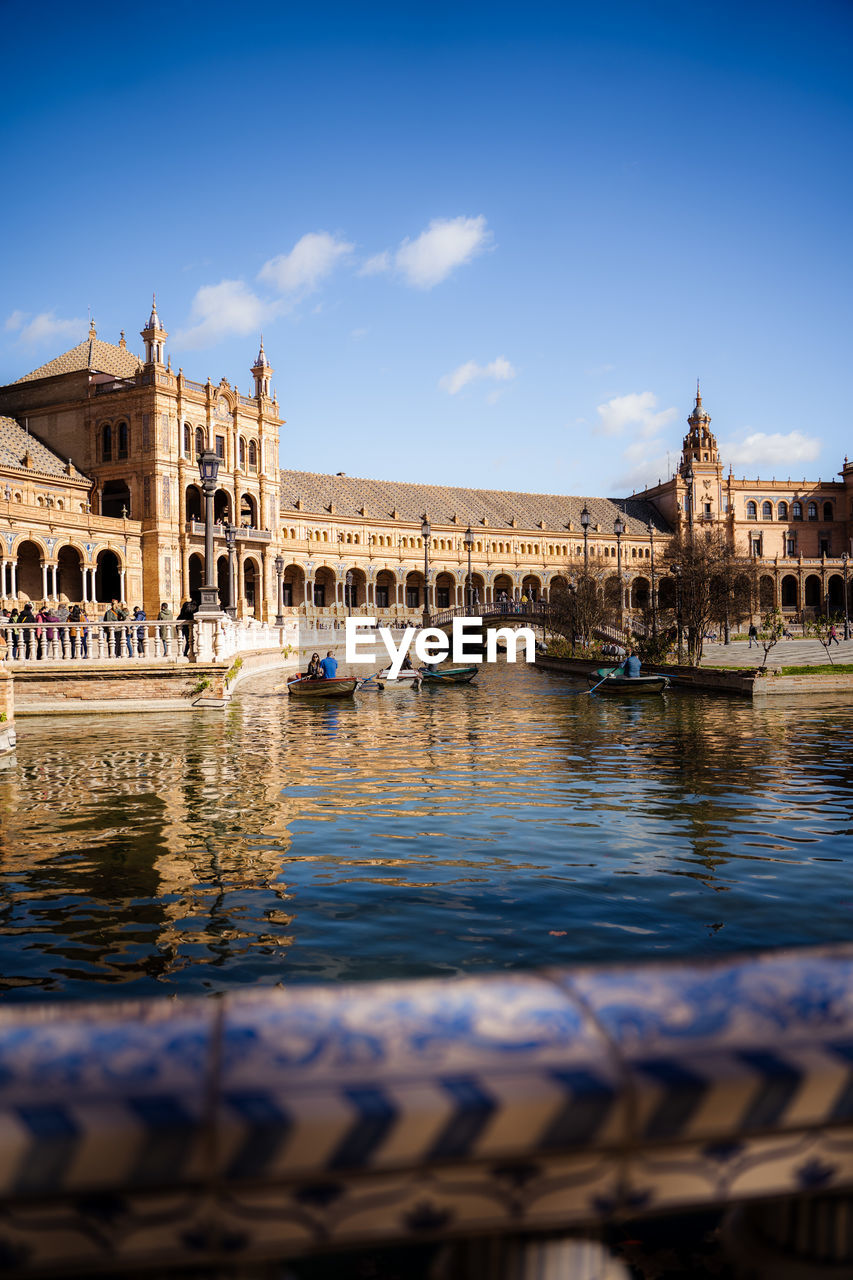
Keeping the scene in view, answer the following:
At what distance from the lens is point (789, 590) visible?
100 m

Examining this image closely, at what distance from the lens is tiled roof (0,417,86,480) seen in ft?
189

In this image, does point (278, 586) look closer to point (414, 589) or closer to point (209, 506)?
point (414, 589)

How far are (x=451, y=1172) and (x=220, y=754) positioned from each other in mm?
16132

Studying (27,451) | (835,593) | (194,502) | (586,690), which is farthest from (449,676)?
Result: (835,593)

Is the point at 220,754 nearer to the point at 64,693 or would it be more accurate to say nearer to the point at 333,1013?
the point at 64,693

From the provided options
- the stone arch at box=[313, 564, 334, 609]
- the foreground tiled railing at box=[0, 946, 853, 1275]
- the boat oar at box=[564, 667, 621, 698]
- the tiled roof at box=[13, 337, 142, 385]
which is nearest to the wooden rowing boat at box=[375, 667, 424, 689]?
the boat oar at box=[564, 667, 621, 698]

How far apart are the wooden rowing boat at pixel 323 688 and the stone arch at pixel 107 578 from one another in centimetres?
3454

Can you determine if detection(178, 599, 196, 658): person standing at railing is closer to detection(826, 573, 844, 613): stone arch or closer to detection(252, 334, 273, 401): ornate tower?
detection(252, 334, 273, 401): ornate tower

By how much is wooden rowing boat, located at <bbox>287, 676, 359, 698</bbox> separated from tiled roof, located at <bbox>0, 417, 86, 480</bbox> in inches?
1386

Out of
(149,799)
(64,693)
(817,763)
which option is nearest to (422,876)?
(149,799)

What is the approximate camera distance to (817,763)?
1524 cm

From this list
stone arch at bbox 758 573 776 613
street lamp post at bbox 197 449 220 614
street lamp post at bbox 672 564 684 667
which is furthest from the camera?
stone arch at bbox 758 573 776 613

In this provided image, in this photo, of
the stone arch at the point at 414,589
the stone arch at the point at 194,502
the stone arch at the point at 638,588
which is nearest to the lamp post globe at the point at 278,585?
the stone arch at the point at 194,502

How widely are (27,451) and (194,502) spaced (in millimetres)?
10741
